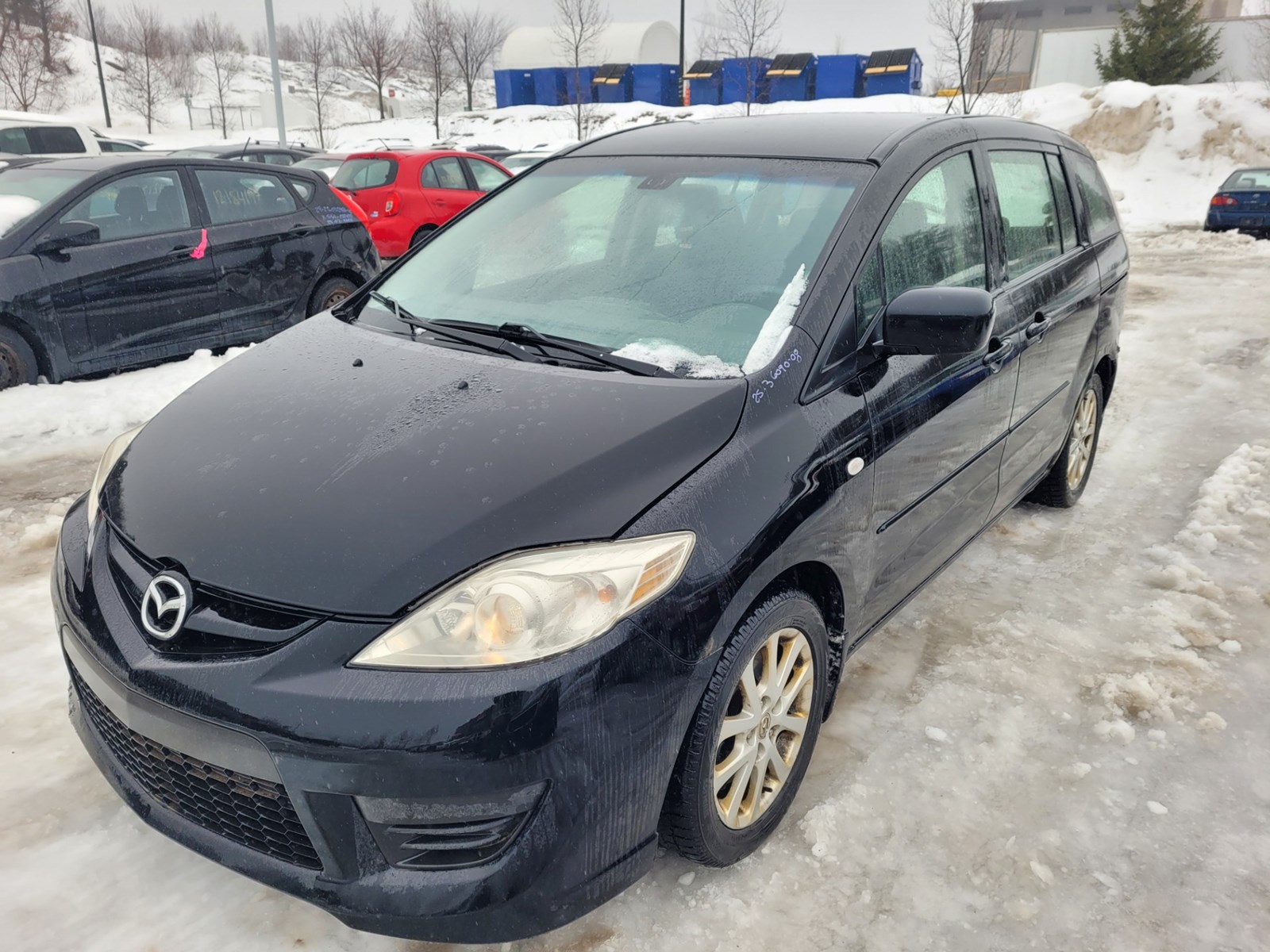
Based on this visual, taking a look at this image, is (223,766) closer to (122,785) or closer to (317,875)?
(317,875)

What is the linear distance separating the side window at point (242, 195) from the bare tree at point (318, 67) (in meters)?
41.0

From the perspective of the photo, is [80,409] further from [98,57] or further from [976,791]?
[98,57]

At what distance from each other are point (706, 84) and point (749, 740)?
45.1 metres

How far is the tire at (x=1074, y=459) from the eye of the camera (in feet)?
14.6

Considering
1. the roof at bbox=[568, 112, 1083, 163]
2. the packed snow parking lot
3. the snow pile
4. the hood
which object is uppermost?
the roof at bbox=[568, 112, 1083, 163]

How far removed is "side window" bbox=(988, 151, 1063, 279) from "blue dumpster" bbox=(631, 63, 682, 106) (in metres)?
44.3

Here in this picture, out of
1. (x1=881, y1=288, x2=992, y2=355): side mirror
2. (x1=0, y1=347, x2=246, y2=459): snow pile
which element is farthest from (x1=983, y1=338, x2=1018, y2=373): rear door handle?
(x1=0, y1=347, x2=246, y2=459): snow pile

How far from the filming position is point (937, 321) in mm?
2398

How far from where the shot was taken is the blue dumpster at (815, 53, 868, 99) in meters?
41.1

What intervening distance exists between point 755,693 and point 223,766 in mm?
1165

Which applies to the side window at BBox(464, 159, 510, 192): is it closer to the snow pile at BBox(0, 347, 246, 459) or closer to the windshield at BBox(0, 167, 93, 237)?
the windshield at BBox(0, 167, 93, 237)

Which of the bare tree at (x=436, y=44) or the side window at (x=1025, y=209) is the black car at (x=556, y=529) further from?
the bare tree at (x=436, y=44)

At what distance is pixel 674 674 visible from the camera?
1.93m

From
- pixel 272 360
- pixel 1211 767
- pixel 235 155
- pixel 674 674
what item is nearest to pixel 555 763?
pixel 674 674
